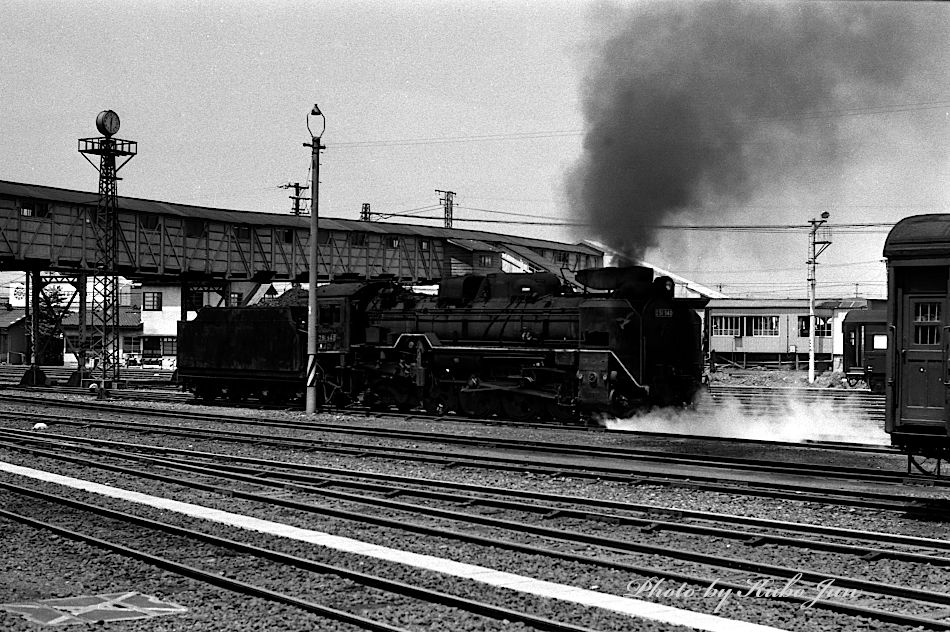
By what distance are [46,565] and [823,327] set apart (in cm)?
6548

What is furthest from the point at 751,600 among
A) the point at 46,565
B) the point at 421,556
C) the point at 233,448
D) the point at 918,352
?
the point at 233,448

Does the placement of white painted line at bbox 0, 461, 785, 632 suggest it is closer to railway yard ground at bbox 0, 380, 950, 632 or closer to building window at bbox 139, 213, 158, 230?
railway yard ground at bbox 0, 380, 950, 632

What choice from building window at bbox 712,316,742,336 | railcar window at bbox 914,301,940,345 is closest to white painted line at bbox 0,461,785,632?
railcar window at bbox 914,301,940,345

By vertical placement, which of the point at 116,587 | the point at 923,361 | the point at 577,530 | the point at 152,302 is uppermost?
the point at 152,302

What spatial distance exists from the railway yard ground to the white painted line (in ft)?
0.11

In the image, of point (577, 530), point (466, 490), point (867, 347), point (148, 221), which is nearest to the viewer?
point (577, 530)

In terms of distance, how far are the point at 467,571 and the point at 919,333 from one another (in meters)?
6.32

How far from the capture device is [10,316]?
8600cm

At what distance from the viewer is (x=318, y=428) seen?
2316cm

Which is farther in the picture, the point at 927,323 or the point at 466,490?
the point at 466,490

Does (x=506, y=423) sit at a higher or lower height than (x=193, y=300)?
lower

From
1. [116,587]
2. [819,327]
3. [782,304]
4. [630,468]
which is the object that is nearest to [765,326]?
[782,304]

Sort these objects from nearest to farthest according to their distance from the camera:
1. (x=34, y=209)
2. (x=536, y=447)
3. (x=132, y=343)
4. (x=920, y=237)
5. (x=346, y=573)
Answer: (x=346, y=573)
(x=920, y=237)
(x=536, y=447)
(x=34, y=209)
(x=132, y=343)

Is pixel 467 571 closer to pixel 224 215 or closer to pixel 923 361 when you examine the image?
pixel 923 361
